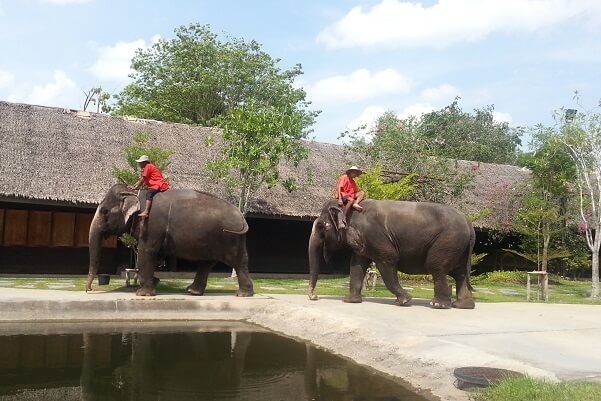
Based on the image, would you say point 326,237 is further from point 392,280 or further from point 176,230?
point 176,230

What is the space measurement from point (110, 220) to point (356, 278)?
14.7ft

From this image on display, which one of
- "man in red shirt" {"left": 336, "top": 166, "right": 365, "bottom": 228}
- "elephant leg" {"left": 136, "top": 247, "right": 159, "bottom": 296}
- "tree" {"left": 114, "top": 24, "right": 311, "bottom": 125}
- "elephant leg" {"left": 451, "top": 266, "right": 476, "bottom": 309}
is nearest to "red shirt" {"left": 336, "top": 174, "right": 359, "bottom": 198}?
"man in red shirt" {"left": 336, "top": 166, "right": 365, "bottom": 228}

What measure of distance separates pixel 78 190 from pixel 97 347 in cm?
966

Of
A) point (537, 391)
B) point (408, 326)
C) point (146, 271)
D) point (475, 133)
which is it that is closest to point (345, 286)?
point (146, 271)

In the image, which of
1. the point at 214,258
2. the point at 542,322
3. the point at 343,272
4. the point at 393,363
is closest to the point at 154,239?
the point at 214,258

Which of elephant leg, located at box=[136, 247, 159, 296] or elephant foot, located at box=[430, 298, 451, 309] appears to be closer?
elephant foot, located at box=[430, 298, 451, 309]

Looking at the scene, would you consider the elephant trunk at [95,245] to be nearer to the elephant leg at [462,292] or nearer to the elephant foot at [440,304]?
the elephant foot at [440,304]

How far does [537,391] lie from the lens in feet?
14.5

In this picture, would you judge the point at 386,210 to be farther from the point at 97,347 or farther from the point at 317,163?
the point at 317,163

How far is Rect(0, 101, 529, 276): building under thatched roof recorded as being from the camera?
15273 mm

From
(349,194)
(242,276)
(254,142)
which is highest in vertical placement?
(254,142)

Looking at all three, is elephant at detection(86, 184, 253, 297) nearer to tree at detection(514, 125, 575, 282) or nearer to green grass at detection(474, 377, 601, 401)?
green grass at detection(474, 377, 601, 401)

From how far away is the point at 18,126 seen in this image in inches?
683

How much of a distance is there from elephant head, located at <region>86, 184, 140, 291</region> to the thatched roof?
510cm
